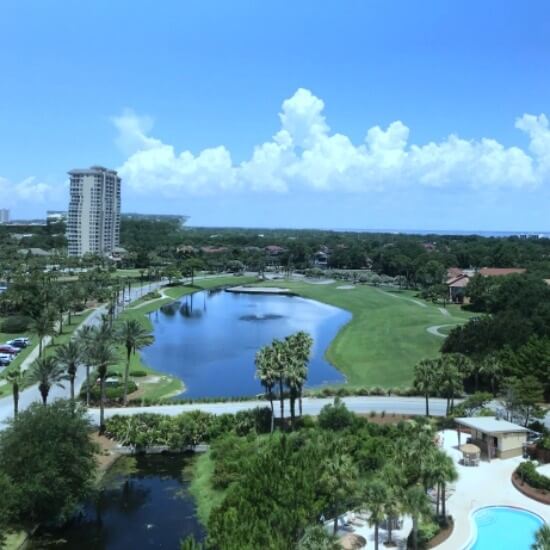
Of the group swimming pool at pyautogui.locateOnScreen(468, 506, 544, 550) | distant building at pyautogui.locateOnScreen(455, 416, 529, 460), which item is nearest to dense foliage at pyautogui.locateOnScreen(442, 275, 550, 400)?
distant building at pyautogui.locateOnScreen(455, 416, 529, 460)

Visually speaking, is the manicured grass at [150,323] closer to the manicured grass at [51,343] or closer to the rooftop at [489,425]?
the manicured grass at [51,343]

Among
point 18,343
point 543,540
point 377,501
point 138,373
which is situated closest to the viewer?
point 543,540

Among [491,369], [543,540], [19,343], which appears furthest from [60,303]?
[543,540]

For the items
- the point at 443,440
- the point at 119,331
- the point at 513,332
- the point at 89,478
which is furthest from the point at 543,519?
the point at 119,331

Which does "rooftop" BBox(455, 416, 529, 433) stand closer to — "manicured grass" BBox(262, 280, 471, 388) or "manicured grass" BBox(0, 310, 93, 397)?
"manicured grass" BBox(262, 280, 471, 388)

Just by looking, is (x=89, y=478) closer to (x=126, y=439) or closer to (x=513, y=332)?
(x=126, y=439)

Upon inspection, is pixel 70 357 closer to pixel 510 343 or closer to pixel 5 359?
pixel 5 359
